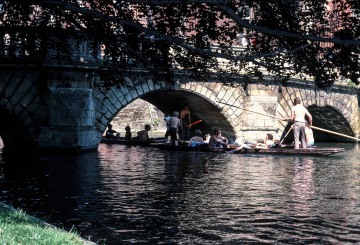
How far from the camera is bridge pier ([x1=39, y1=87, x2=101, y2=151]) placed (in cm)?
2047

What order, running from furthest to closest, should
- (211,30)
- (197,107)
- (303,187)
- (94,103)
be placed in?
(197,107) → (94,103) → (303,187) → (211,30)

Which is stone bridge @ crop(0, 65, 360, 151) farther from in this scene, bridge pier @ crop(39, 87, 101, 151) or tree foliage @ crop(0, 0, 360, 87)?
tree foliage @ crop(0, 0, 360, 87)

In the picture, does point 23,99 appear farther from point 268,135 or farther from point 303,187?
point 303,187

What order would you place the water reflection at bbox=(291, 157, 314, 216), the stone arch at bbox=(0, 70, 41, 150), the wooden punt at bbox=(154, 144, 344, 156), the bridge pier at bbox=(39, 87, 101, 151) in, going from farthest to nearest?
the wooden punt at bbox=(154, 144, 344, 156), the bridge pier at bbox=(39, 87, 101, 151), the stone arch at bbox=(0, 70, 41, 150), the water reflection at bbox=(291, 157, 314, 216)

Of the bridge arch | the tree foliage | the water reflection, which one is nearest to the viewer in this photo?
the tree foliage

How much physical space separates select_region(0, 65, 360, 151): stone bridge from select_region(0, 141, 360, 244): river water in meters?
1.83

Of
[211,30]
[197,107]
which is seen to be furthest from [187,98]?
[211,30]

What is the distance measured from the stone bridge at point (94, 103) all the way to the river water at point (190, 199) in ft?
6.00

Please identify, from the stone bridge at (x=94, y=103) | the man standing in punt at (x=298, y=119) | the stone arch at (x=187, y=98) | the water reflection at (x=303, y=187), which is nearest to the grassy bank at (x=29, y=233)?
the water reflection at (x=303, y=187)

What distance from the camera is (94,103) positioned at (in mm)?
21531

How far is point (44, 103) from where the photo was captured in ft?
68.4

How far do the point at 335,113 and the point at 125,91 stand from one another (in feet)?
44.8

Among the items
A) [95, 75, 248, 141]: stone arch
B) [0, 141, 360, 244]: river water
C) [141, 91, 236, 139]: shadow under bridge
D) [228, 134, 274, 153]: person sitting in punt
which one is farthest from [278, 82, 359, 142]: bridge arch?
[0, 141, 360, 244]: river water

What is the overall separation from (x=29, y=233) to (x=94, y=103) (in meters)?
15.3
